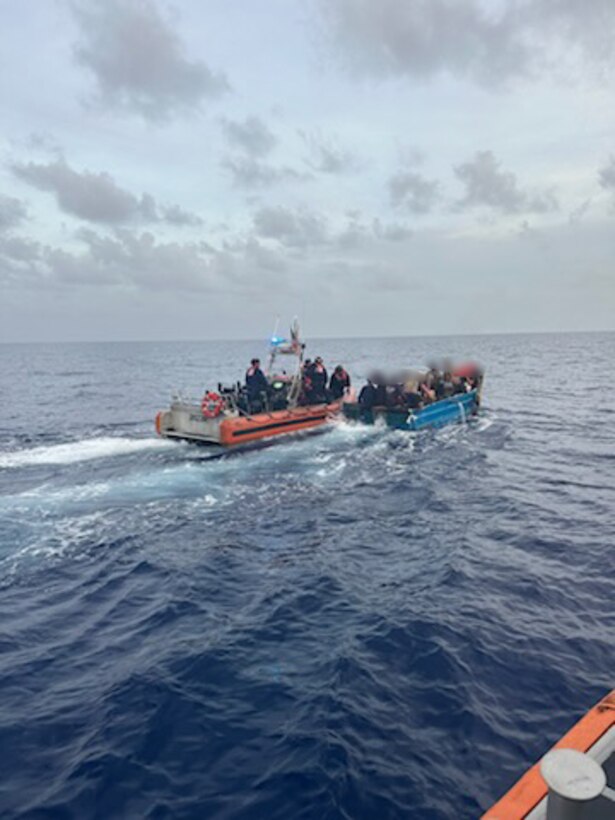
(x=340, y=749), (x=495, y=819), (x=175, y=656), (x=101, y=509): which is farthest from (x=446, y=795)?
(x=101, y=509)

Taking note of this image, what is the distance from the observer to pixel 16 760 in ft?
18.6

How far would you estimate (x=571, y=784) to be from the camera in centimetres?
272

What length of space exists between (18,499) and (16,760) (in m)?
9.35

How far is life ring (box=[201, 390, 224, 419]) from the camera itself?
18.7m

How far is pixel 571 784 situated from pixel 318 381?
19.8 meters

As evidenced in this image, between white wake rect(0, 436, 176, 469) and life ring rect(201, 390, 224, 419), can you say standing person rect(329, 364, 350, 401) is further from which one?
white wake rect(0, 436, 176, 469)

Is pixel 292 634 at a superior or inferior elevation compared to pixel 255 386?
inferior

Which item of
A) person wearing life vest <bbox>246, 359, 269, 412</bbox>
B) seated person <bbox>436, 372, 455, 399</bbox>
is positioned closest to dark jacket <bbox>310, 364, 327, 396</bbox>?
person wearing life vest <bbox>246, 359, 269, 412</bbox>

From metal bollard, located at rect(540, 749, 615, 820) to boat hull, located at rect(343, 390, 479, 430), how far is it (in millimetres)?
18826

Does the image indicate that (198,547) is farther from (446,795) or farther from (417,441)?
(417,441)

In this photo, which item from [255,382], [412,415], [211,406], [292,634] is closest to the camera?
[292,634]

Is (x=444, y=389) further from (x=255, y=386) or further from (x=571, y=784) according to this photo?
(x=571, y=784)

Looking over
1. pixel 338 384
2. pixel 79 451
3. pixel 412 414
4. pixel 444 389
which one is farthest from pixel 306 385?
pixel 79 451

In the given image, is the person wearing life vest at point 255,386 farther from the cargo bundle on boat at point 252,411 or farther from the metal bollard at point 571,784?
the metal bollard at point 571,784
